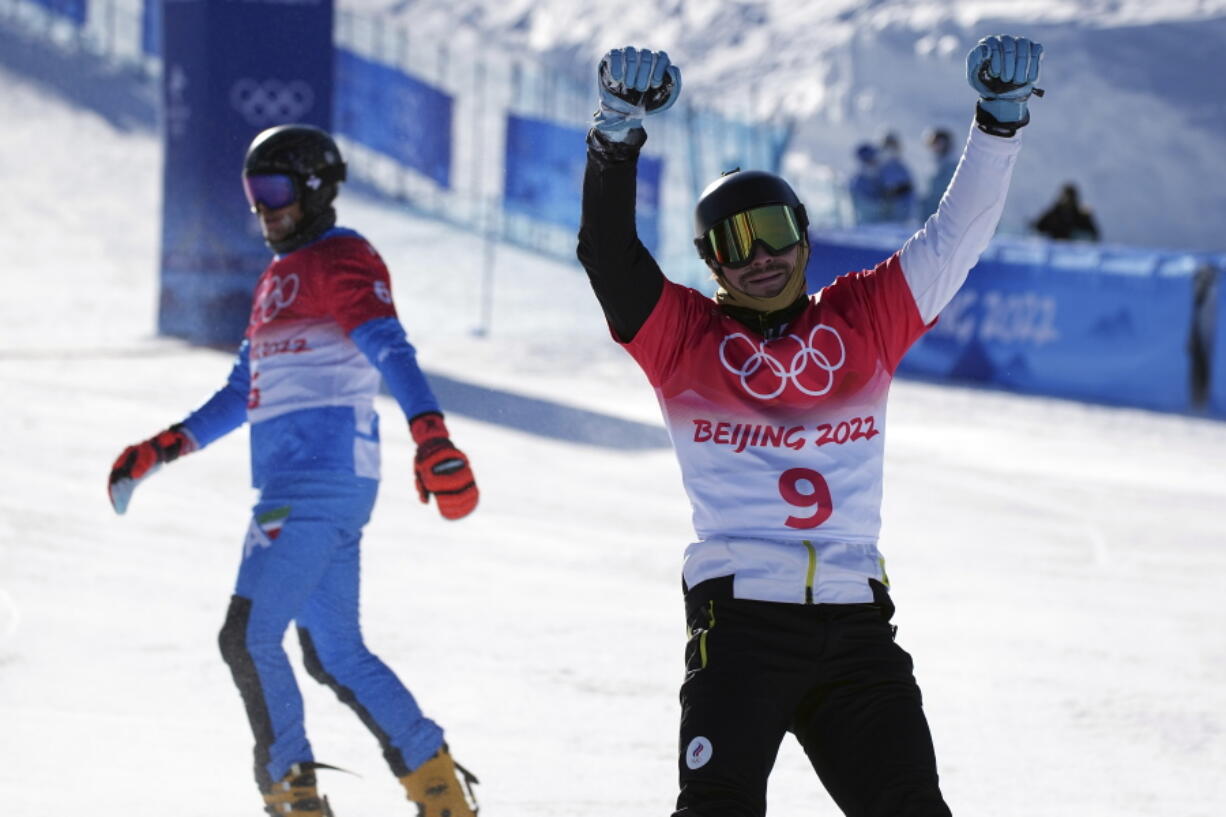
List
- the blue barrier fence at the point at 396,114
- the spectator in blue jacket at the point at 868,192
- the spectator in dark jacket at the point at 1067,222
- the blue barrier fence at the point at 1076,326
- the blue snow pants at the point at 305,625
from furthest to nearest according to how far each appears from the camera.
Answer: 1. the blue barrier fence at the point at 396,114
2. the spectator in blue jacket at the point at 868,192
3. the spectator in dark jacket at the point at 1067,222
4. the blue barrier fence at the point at 1076,326
5. the blue snow pants at the point at 305,625

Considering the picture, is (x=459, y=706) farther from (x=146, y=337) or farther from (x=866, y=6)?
(x=866, y=6)

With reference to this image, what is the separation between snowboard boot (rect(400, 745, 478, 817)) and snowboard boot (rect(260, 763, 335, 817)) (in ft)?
0.78

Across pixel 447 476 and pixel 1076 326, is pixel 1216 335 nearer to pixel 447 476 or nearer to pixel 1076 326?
pixel 1076 326

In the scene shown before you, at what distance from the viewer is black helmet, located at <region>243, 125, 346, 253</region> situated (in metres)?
4.67

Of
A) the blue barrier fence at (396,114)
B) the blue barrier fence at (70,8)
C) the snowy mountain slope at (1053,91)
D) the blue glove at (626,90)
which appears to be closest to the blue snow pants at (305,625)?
the blue glove at (626,90)

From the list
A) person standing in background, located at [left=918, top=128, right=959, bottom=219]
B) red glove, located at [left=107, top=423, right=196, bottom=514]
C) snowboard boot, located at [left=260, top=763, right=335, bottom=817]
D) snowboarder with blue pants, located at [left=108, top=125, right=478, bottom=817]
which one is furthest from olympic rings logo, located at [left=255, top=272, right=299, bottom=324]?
person standing in background, located at [left=918, top=128, right=959, bottom=219]

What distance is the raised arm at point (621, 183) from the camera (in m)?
3.41

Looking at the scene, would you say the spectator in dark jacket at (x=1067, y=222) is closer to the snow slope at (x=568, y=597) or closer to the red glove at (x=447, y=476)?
the snow slope at (x=568, y=597)

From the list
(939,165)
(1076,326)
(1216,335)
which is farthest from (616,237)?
(939,165)

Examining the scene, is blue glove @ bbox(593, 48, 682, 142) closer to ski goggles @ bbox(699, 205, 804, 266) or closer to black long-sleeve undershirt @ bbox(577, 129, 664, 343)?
black long-sleeve undershirt @ bbox(577, 129, 664, 343)

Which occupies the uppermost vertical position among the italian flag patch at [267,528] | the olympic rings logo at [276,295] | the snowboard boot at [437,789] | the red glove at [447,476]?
the olympic rings logo at [276,295]

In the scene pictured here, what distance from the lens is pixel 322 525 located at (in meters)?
4.40

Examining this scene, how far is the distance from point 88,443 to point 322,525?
6351 mm

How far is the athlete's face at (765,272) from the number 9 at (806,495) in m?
0.37
